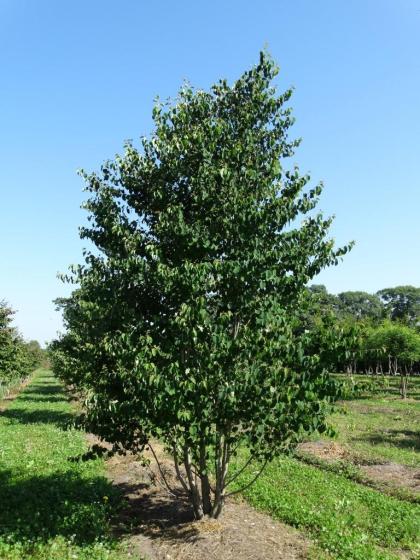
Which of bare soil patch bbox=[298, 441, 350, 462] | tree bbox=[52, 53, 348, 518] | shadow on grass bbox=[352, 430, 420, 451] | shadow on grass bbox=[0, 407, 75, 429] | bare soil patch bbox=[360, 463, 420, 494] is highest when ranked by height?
tree bbox=[52, 53, 348, 518]

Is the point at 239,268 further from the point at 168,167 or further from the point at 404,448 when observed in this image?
the point at 404,448

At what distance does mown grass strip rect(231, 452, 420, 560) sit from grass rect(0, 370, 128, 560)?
163 inches

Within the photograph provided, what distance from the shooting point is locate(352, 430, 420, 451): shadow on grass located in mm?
22375

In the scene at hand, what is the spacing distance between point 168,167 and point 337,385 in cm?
563

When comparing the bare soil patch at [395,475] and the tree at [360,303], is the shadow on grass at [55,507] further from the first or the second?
the tree at [360,303]

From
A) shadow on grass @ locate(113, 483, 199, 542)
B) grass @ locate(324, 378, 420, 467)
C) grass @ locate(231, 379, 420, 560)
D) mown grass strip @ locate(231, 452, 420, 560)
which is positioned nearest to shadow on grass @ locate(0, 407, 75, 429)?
shadow on grass @ locate(113, 483, 199, 542)

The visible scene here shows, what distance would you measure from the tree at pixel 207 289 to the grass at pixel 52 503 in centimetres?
199

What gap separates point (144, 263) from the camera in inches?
371

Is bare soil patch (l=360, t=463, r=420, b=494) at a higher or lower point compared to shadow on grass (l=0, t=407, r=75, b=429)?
higher

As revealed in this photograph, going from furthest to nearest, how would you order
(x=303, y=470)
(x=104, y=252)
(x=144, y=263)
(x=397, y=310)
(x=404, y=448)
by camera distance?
(x=397, y=310) < (x=404, y=448) < (x=303, y=470) < (x=104, y=252) < (x=144, y=263)

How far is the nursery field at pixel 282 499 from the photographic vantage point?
9.59 metres

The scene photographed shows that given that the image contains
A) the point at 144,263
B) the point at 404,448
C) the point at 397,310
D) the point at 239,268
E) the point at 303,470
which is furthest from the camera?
the point at 397,310

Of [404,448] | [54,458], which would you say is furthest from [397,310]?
[54,458]

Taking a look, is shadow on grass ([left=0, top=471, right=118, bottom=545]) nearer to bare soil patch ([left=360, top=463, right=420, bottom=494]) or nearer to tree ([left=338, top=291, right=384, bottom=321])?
bare soil patch ([left=360, top=463, right=420, bottom=494])
